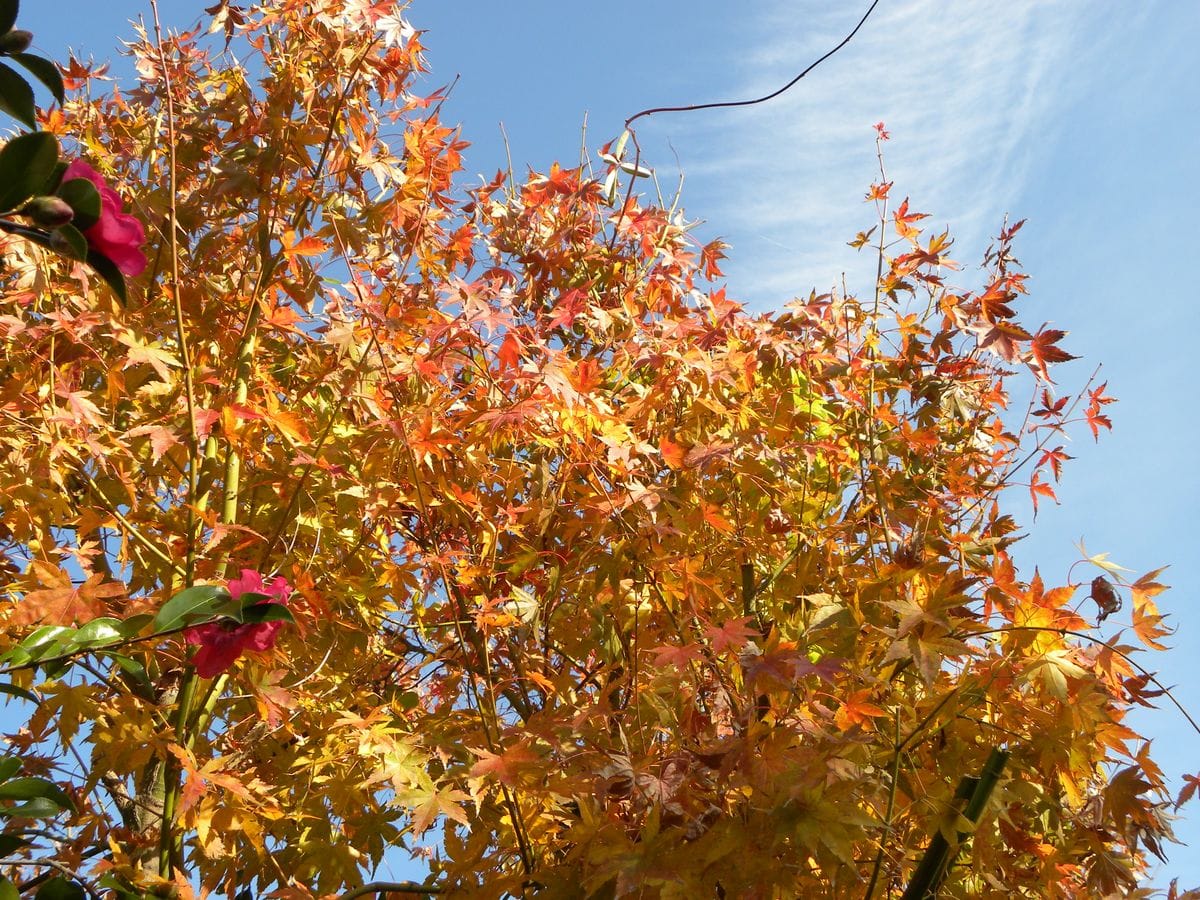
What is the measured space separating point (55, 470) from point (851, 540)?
2.26 m

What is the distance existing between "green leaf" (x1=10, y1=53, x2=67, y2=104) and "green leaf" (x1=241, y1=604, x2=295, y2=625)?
0.58 meters

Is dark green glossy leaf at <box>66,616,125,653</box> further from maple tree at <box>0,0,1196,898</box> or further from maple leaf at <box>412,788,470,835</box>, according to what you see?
maple leaf at <box>412,788,470,835</box>

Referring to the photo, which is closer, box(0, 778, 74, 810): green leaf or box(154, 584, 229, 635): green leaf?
box(154, 584, 229, 635): green leaf

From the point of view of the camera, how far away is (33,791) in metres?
1.56

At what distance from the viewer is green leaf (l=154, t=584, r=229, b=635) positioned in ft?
3.59

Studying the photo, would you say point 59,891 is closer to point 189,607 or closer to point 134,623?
point 134,623

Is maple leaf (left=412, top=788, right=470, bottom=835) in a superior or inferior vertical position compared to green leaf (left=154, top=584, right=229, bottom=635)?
superior

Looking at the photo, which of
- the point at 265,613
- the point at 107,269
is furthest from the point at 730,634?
the point at 107,269

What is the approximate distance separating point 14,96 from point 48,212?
14 centimetres

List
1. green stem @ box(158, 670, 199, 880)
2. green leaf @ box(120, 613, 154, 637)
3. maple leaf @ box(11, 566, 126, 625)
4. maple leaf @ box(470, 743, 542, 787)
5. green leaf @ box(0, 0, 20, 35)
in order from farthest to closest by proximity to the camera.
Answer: green stem @ box(158, 670, 199, 880) → maple leaf @ box(470, 743, 542, 787) → maple leaf @ box(11, 566, 126, 625) → green leaf @ box(120, 613, 154, 637) → green leaf @ box(0, 0, 20, 35)

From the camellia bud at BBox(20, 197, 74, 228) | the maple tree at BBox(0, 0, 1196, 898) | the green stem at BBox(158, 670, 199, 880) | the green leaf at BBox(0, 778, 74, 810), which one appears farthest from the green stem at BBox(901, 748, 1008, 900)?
the camellia bud at BBox(20, 197, 74, 228)

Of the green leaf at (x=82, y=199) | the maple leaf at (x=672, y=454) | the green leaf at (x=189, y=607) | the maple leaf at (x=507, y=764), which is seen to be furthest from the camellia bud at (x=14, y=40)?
the maple leaf at (x=672, y=454)

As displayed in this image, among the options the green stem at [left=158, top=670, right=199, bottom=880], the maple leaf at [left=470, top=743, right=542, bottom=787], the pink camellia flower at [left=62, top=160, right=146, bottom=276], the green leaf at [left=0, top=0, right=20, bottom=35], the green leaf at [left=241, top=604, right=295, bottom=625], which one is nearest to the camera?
the green leaf at [left=0, top=0, right=20, bottom=35]

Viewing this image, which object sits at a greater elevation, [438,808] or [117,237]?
[117,237]
